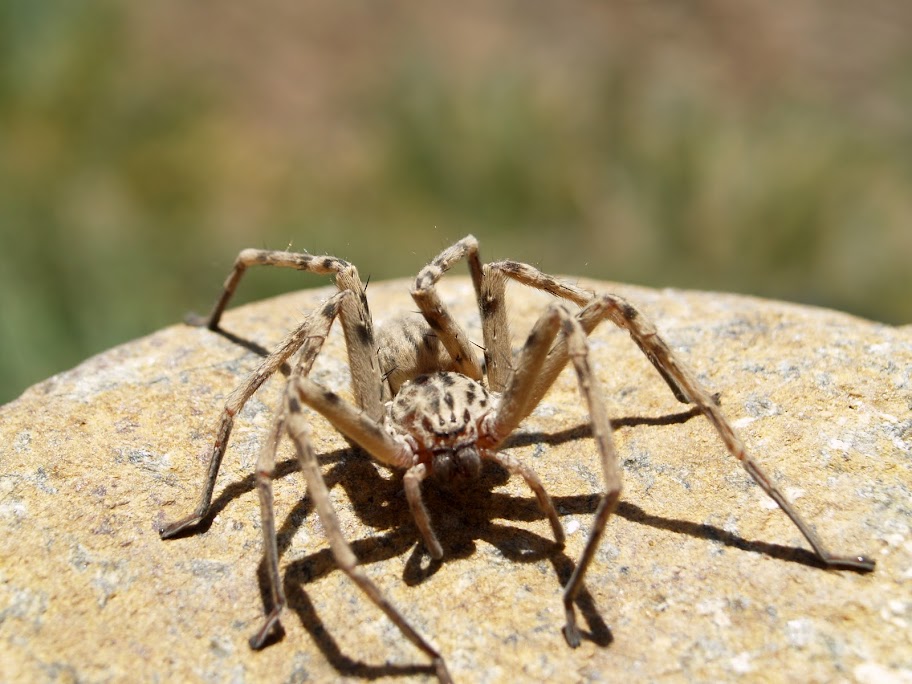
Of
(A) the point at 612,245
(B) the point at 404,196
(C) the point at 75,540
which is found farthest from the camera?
(B) the point at 404,196

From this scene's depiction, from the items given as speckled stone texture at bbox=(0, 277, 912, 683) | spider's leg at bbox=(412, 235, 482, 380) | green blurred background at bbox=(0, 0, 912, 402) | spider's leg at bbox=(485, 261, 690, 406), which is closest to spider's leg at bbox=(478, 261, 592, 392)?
spider's leg at bbox=(485, 261, 690, 406)

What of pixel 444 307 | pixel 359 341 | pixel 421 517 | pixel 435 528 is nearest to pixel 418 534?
pixel 435 528

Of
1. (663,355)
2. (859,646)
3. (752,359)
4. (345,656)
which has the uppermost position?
(663,355)

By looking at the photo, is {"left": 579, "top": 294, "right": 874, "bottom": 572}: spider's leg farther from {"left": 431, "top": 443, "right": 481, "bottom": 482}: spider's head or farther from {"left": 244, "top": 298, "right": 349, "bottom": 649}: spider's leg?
{"left": 244, "top": 298, "right": 349, "bottom": 649}: spider's leg

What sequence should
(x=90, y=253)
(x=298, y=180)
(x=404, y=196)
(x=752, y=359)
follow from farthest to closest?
(x=298, y=180)
(x=404, y=196)
(x=90, y=253)
(x=752, y=359)

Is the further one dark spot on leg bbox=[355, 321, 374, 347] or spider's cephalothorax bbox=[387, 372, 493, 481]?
dark spot on leg bbox=[355, 321, 374, 347]

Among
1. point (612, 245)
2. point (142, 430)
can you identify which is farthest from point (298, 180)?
point (142, 430)

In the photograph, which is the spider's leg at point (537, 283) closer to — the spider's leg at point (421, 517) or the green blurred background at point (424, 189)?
the spider's leg at point (421, 517)

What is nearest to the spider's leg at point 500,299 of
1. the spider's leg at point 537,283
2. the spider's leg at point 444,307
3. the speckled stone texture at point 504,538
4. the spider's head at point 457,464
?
the spider's leg at point 537,283

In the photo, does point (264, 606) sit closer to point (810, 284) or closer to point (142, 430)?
point (142, 430)
